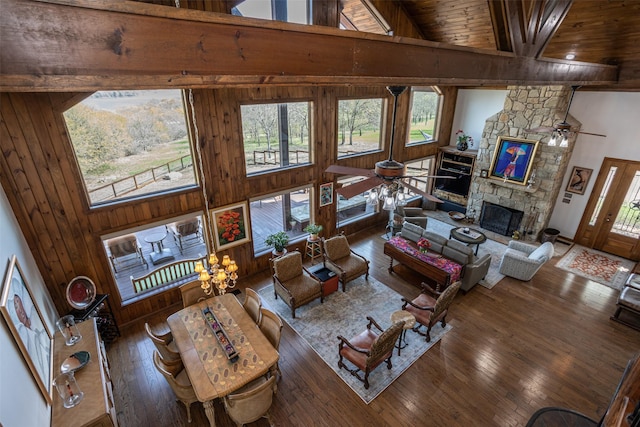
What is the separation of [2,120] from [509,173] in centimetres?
1061

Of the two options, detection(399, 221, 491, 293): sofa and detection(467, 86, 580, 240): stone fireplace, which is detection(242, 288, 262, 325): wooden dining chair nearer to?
detection(399, 221, 491, 293): sofa

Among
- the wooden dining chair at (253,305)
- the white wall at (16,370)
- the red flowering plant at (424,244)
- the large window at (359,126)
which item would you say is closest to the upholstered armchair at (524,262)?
the red flowering plant at (424,244)

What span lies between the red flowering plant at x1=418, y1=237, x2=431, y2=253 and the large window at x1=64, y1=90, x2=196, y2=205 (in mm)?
5082

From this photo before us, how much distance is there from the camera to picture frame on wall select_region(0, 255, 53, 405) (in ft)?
8.70

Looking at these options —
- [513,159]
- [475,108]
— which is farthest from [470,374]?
[475,108]

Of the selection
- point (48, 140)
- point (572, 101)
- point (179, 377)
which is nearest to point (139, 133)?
point (48, 140)

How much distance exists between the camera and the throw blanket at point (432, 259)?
20.6 ft

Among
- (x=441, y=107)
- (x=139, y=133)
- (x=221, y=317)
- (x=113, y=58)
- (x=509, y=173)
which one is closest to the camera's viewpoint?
(x=113, y=58)

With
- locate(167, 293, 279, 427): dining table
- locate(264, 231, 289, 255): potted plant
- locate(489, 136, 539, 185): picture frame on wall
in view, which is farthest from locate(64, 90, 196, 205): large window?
locate(489, 136, 539, 185): picture frame on wall

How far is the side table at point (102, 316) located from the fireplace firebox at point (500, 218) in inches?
386

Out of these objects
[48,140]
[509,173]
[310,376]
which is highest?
[48,140]

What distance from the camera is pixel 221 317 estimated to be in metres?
4.58

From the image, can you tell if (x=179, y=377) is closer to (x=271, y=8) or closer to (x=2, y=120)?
(x=2, y=120)

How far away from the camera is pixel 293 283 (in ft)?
20.1
